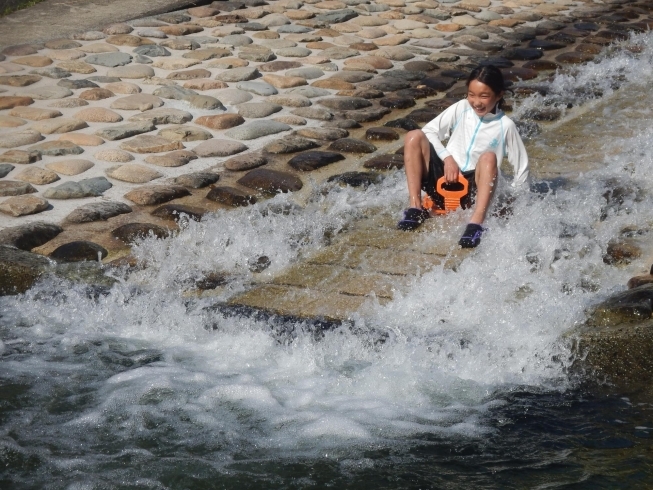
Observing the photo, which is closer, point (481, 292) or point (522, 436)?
point (522, 436)

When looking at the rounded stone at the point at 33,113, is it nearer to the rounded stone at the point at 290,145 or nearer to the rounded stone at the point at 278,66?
the rounded stone at the point at 290,145

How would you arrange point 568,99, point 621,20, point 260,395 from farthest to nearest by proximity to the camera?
point 621,20, point 568,99, point 260,395

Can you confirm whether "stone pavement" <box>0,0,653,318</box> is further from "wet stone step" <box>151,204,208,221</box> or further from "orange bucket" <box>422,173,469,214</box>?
"orange bucket" <box>422,173,469,214</box>

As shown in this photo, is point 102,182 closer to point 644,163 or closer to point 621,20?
point 644,163

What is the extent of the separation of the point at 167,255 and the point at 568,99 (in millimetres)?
3902

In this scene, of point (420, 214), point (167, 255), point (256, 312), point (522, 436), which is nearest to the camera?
point (522, 436)

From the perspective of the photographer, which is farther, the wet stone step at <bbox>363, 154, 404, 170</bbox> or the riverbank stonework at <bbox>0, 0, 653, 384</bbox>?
the wet stone step at <bbox>363, 154, 404, 170</bbox>

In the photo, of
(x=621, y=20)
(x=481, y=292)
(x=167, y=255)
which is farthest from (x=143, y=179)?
(x=621, y=20)

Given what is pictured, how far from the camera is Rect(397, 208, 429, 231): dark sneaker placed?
4.95m

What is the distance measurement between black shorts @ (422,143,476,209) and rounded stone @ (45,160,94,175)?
2074 millimetres

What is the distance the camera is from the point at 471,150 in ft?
16.6

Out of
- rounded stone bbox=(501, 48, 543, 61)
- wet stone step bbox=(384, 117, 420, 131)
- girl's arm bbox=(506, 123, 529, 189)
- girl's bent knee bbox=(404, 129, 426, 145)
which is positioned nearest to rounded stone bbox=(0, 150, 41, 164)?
girl's bent knee bbox=(404, 129, 426, 145)

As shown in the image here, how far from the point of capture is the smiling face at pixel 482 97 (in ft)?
15.8

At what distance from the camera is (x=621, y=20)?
10078 mm
